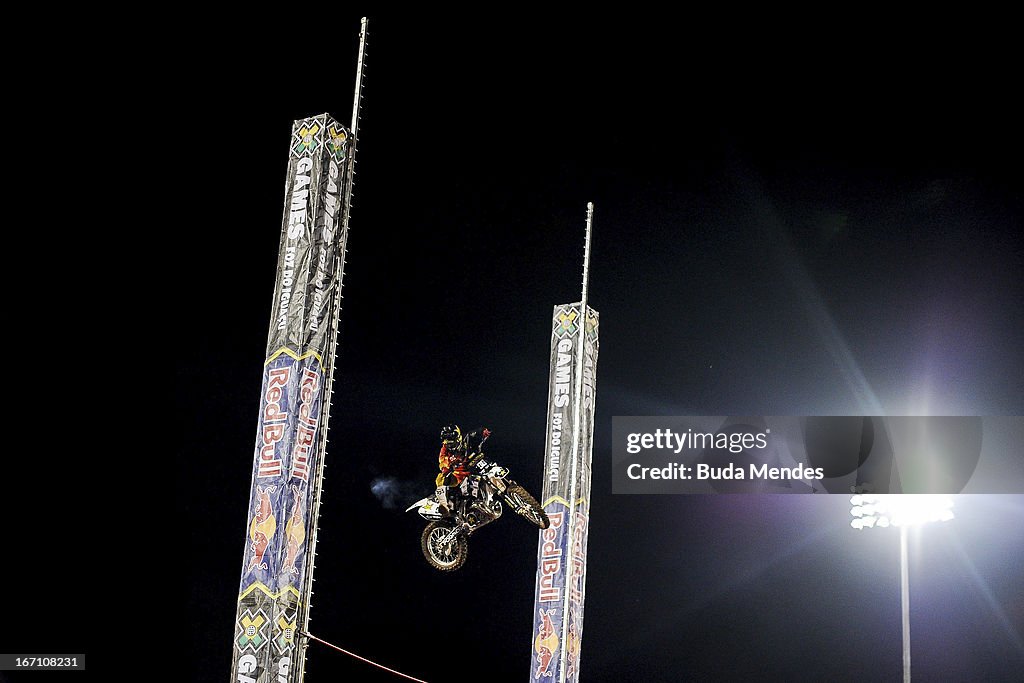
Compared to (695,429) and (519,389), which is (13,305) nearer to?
(519,389)

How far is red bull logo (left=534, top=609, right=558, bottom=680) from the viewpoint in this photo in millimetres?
9188

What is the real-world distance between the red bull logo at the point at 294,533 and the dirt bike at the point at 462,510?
342 cm

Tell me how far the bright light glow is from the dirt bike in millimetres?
4299

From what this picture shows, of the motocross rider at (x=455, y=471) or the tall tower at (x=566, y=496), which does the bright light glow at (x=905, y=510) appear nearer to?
the tall tower at (x=566, y=496)

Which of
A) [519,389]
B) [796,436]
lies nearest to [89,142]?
[519,389]

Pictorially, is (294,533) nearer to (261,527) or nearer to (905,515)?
(261,527)

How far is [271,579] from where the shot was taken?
208 inches

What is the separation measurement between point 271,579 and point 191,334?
357 cm

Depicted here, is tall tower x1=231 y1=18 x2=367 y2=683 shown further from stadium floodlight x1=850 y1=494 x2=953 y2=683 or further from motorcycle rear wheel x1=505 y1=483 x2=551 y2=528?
stadium floodlight x1=850 y1=494 x2=953 y2=683

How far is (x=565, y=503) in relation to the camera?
31.2ft

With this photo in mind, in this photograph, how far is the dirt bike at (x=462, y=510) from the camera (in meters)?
8.73
